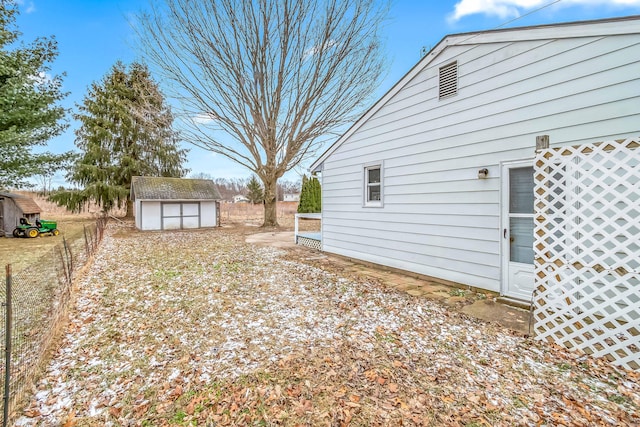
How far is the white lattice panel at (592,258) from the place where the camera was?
8.86ft

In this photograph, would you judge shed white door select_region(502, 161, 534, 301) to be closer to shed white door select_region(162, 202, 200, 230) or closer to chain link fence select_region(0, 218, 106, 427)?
chain link fence select_region(0, 218, 106, 427)

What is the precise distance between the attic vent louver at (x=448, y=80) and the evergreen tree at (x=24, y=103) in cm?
1266

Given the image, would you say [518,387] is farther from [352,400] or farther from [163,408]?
[163,408]

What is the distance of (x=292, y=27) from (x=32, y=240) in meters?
12.8

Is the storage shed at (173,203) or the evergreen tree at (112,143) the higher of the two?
the evergreen tree at (112,143)

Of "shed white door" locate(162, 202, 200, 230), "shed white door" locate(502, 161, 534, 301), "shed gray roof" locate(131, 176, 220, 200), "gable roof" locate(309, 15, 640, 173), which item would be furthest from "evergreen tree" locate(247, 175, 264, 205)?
"shed white door" locate(502, 161, 534, 301)

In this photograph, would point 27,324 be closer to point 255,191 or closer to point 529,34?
point 529,34

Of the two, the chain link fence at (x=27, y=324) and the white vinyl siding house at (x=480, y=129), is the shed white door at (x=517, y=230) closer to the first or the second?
the white vinyl siding house at (x=480, y=129)

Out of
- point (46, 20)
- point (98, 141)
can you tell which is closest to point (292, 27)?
point (46, 20)

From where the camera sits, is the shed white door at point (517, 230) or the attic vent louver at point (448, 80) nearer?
the shed white door at point (517, 230)

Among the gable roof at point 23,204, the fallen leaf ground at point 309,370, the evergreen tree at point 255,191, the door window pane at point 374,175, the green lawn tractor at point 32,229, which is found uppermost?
the evergreen tree at point 255,191

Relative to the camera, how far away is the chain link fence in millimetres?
2289

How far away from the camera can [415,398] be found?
2.28 meters

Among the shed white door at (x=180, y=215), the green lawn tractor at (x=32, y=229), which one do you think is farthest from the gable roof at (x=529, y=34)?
the green lawn tractor at (x=32, y=229)
